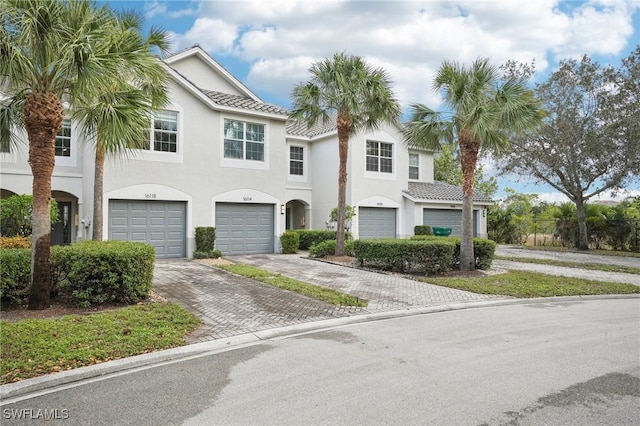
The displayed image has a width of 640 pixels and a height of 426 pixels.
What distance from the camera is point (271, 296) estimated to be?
9656 mm

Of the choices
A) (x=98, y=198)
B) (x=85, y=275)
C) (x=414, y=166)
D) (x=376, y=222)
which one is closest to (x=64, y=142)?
(x=98, y=198)

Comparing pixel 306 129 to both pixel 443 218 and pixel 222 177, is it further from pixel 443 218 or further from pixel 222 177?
pixel 443 218

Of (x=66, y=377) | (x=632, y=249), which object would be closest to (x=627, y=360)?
(x=66, y=377)

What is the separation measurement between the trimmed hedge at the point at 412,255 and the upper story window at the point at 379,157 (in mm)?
9011

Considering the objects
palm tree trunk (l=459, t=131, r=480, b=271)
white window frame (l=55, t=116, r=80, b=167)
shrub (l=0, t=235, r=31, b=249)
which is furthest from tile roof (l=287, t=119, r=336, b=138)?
shrub (l=0, t=235, r=31, b=249)

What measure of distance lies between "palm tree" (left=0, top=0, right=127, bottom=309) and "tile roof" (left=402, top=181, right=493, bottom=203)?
60.4 feet

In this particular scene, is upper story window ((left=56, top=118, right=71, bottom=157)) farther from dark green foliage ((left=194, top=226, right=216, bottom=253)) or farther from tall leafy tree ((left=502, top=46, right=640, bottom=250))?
tall leafy tree ((left=502, top=46, right=640, bottom=250))

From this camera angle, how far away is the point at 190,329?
22.6 feet

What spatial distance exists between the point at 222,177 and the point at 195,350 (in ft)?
42.5

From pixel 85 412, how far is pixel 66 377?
1073 mm

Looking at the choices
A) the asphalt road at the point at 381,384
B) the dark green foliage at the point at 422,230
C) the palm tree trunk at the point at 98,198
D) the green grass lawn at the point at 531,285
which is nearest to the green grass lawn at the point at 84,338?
the asphalt road at the point at 381,384

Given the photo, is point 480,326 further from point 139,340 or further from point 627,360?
point 139,340

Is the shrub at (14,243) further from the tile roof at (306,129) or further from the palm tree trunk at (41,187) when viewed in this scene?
the tile roof at (306,129)

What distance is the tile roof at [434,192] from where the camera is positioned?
23.7 m
